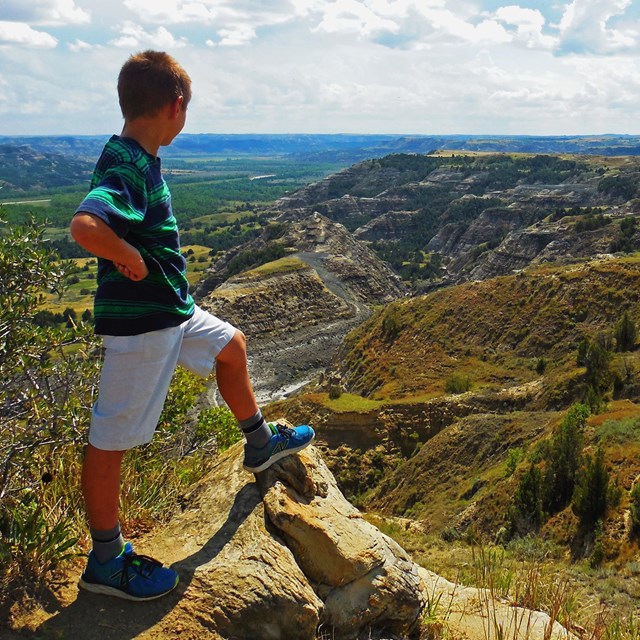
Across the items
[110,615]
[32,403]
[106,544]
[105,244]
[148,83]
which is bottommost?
[110,615]

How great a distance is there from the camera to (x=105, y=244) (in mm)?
3357

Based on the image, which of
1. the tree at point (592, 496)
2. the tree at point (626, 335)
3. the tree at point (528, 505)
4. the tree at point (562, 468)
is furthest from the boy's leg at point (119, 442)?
the tree at point (626, 335)

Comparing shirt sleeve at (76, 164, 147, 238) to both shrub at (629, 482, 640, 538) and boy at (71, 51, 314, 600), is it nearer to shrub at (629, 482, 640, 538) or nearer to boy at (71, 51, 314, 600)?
boy at (71, 51, 314, 600)

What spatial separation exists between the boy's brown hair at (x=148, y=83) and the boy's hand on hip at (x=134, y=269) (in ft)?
3.14

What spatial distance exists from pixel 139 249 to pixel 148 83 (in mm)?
986

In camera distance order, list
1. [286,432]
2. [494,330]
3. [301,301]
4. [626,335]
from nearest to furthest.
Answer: [286,432] → [626,335] → [494,330] → [301,301]

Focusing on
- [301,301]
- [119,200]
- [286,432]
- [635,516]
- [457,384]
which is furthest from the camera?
[301,301]

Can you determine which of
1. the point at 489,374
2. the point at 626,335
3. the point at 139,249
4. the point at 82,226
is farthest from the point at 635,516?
the point at 489,374

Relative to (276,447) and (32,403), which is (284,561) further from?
(32,403)

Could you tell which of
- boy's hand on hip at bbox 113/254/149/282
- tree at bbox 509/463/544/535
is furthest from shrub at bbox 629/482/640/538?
boy's hand on hip at bbox 113/254/149/282

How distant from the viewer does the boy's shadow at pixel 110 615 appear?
136 inches

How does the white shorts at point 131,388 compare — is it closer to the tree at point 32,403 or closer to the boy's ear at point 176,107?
the tree at point 32,403

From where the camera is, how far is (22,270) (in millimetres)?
4805

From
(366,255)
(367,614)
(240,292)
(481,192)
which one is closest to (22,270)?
(367,614)
